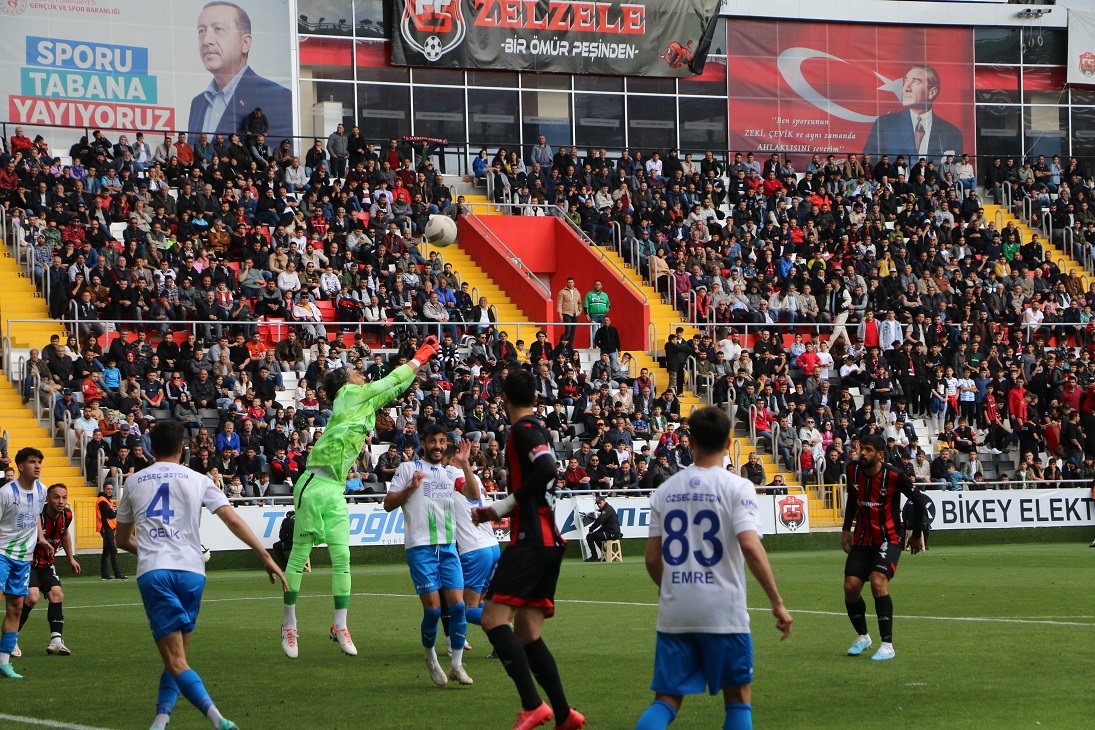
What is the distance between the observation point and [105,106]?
134 ft

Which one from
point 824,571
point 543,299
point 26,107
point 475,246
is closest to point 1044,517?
point 824,571

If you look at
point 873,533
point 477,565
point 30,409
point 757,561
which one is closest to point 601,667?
point 477,565

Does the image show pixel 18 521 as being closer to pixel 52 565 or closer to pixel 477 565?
pixel 52 565

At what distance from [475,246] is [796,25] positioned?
15139 mm

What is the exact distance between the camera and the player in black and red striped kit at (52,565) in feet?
47.6

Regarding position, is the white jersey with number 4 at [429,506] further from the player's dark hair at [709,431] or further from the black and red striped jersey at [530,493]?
the player's dark hair at [709,431]

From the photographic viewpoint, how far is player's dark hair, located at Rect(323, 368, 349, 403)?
43.7ft

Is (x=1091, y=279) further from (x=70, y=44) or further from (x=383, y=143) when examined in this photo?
(x=70, y=44)

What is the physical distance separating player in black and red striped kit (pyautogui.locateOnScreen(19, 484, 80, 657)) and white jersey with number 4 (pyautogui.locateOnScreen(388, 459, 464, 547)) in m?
3.66

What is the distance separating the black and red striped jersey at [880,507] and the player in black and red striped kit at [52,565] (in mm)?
7049

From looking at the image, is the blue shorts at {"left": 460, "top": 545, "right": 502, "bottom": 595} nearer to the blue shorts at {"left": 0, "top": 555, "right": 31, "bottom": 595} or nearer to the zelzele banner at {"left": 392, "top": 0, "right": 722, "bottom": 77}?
the blue shorts at {"left": 0, "top": 555, "right": 31, "bottom": 595}

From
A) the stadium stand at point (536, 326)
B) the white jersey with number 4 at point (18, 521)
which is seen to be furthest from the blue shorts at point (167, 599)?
the stadium stand at point (536, 326)

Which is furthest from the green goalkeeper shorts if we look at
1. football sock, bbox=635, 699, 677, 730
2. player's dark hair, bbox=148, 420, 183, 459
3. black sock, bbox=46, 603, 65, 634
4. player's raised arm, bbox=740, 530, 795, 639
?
player's raised arm, bbox=740, 530, 795, 639

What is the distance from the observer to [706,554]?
7535 millimetres
